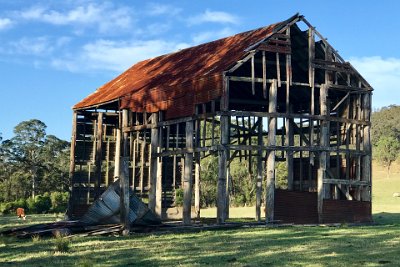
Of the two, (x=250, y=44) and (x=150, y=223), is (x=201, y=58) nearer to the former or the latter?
(x=250, y=44)

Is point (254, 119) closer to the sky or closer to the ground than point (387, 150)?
closer to the ground

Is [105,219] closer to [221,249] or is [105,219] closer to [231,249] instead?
[221,249]

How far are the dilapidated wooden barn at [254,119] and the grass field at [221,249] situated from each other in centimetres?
612

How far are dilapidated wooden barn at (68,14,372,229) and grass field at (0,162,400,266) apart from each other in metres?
6.12

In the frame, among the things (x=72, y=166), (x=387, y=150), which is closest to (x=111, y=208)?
(x=72, y=166)

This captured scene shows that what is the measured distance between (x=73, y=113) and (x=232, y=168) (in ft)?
132

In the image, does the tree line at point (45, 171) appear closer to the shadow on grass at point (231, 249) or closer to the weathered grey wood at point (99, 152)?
Result: the weathered grey wood at point (99, 152)

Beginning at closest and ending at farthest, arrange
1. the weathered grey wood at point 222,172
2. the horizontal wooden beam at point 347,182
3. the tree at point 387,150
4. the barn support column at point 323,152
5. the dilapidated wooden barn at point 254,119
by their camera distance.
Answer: the weathered grey wood at point 222,172 → the dilapidated wooden barn at point 254,119 → the barn support column at point 323,152 → the horizontal wooden beam at point 347,182 → the tree at point 387,150

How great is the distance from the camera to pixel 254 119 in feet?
116

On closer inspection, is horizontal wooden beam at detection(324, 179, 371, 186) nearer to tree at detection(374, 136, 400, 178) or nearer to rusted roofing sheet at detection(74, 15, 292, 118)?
rusted roofing sheet at detection(74, 15, 292, 118)

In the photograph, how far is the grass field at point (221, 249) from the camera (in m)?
16.2

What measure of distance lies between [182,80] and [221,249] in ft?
48.8

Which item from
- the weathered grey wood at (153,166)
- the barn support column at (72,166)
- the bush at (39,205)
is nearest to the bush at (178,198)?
the barn support column at (72,166)

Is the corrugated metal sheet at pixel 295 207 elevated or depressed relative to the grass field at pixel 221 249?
elevated
